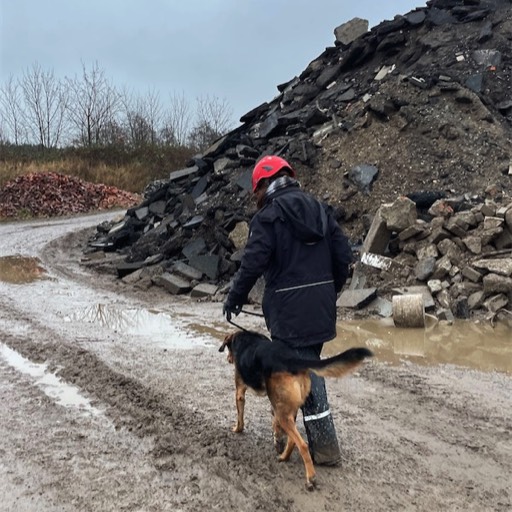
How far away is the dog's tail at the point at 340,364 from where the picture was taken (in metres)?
3.93

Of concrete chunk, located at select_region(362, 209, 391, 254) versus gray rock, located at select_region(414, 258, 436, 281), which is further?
concrete chunk, located at select_region(362, 209, 391, 254)

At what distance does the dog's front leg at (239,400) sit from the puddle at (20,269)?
894 cm

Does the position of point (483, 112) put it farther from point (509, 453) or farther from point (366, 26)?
point (509, 453)

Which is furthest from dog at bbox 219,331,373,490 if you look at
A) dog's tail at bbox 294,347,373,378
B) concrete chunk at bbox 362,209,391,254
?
concrete chunk at bbox 362,209,391,254

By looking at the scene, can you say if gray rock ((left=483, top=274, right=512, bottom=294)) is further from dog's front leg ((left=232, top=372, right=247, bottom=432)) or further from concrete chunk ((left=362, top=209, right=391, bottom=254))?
dog's front leg ((left=232, top=372, right=247, bottom=432))

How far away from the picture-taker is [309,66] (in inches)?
790

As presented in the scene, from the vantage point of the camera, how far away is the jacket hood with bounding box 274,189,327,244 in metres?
4.18

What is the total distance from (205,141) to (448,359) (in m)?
39.6

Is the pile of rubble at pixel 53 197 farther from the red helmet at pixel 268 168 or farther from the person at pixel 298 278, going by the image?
the person at pixel 298 278

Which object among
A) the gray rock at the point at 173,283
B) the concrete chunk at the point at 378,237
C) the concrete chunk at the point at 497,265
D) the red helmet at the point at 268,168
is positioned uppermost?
the red helmet at the point at 268,168

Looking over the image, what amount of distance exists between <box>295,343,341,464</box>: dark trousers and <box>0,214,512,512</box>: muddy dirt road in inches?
4.9

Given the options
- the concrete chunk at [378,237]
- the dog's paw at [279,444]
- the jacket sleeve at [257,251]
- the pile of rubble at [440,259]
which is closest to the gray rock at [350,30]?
the pile of rubble at [440,259]

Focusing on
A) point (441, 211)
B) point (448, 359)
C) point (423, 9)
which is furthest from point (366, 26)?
point (448, 359)

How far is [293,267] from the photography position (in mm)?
4223
